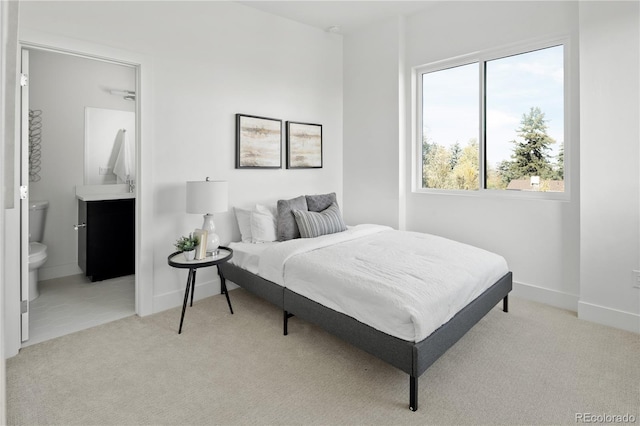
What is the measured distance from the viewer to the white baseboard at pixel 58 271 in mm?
4016

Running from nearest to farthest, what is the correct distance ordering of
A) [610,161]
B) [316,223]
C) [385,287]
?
[385,287], [610,161], [316,223]

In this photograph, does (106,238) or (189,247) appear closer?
(189,247)

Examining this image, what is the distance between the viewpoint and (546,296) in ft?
11.0

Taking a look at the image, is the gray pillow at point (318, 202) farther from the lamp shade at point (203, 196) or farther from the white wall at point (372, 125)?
the lamp shade at point (203, 196)

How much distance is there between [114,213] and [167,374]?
2.45 metres

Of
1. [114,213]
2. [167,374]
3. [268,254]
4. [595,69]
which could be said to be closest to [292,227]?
[268,254]

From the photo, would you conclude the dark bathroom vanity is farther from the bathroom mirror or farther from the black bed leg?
the black bed leg

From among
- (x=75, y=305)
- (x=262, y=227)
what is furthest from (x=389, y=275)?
(x=75, y=305)

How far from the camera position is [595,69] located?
2.82 metres

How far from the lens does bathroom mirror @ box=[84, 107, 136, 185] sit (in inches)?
169

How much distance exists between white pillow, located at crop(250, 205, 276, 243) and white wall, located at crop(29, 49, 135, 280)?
7.56ft

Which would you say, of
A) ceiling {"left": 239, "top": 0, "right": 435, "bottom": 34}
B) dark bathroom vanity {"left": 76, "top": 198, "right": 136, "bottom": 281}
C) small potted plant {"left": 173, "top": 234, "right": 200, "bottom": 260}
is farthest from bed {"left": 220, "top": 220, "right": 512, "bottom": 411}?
ceiling {"left": 239, "top": 0, "right": 435, "bottom": 34}

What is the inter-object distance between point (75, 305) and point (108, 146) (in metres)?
2.04

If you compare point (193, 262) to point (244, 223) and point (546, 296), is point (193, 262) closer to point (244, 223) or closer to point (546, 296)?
point (244, 223)
